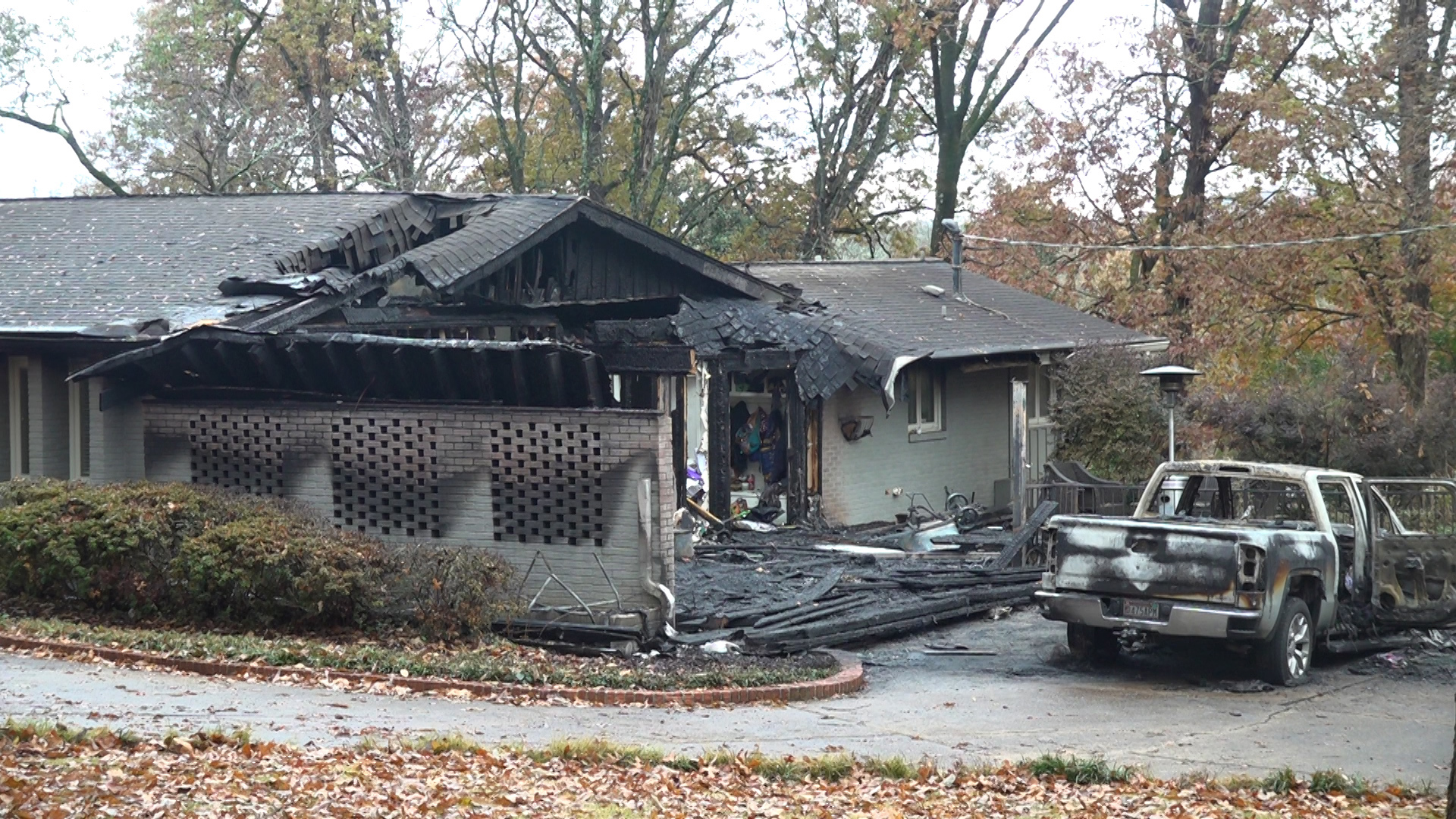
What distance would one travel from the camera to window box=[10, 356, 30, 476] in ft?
59.9

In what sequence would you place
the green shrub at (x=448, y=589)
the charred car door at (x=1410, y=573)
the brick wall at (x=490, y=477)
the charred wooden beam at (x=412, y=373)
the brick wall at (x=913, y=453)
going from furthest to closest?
the brick wall at (x=913, y=453) → the charred wooden beam at (x=412, y=373) → the brick wall at (x=490, y=477) → the charred car door at (x=1410, y=573) → the green shrub at (x=448, y=589)

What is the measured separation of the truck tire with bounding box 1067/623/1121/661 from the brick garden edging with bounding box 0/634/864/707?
2.41 meters

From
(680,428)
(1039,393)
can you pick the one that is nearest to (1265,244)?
(1039,393)

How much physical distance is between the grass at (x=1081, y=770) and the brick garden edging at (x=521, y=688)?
9.38 ft

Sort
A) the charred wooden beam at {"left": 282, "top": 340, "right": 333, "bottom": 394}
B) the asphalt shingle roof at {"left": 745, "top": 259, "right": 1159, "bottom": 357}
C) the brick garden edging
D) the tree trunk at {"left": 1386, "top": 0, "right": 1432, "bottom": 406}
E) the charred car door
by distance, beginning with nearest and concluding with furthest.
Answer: the brick garden edging < the charred car door < the charred wooden beam at {"left": 282, "top": 340, "right": 333, "bottom": 394} < the asphalt shingle roof at {"left": 745, "top": 259, "right": 1159, "bottom": 357} < the tree trunk at {"left": 1386, "top": 0, "right": 1432, "bottom": 406}

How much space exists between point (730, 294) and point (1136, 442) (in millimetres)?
7175

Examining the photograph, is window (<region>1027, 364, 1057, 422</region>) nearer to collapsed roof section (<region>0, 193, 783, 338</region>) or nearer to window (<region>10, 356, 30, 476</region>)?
collapsed roof section (<region>0, 193, 783, 338</region>)

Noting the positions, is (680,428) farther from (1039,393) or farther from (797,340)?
(1039,393)

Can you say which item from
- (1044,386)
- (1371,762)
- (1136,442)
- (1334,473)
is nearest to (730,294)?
(1136,442)

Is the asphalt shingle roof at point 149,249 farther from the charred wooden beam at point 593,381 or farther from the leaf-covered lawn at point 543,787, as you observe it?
the leaf-covered lawn at point 543,787

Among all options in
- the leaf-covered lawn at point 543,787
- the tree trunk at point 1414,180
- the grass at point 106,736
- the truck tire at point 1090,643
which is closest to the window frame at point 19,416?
the grass at point 106,736

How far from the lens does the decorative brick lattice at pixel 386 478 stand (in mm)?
14420

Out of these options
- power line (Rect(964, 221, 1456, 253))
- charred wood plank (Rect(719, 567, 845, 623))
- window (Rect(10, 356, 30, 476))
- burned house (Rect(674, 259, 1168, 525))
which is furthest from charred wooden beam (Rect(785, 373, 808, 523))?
power line (Rect(964, 221, 1456, 253))

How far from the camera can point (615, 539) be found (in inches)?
537
